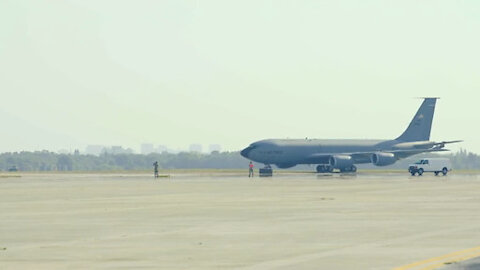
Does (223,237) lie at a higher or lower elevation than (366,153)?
lower

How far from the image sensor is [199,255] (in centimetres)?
2056

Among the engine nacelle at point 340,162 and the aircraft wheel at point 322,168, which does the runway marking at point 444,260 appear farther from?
the aircraft wheel at point 322,168

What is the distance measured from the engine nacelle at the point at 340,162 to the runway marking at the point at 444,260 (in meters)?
94.9

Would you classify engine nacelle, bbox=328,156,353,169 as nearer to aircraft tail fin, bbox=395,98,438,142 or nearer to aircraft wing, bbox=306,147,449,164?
aircraft wing, bbox=306,147,449,164

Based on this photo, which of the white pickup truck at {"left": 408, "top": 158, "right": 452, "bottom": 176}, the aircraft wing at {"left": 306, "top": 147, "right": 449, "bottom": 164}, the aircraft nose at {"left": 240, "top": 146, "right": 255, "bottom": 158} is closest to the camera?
the white pickup truck at {"left": 408, "top": 158, "right": 452, "bottom": 176}

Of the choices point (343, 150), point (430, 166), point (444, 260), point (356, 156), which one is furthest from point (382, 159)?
point (444, 260)

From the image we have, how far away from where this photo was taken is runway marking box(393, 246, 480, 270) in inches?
717

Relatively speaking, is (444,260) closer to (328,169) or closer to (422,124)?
(328,169)

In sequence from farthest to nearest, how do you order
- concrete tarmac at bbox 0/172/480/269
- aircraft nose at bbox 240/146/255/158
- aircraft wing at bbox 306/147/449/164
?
aircraft wing at bbox 306/147/449/164 < aircraft nose at bbox 240/146/255/158 < concrete tarmac at bbox 0/172/480/269

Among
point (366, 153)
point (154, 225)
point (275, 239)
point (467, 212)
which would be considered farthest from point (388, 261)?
point (366, 153)

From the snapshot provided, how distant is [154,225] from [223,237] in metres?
4.70

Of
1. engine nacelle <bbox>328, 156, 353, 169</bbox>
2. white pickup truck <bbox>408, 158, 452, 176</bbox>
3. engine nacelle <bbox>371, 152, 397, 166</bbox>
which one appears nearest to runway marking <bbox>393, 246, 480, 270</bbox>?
white pickup truck <bbox>408, 158, 452, 176</bbox>

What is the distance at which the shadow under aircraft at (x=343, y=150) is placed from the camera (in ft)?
382

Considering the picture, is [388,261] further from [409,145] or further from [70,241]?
[409,145]
